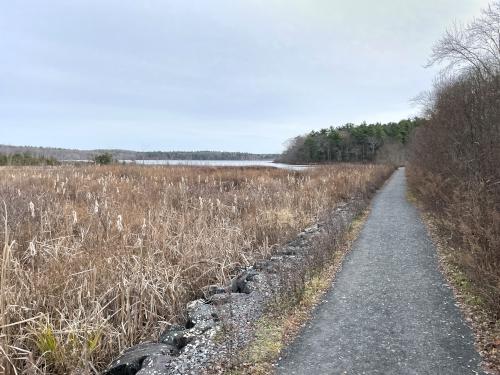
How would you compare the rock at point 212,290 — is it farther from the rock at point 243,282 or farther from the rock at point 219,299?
the rock at point 219,299

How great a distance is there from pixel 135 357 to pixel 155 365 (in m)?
0.26

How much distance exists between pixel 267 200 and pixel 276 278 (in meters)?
6.42

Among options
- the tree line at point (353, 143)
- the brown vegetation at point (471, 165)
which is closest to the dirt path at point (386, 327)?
the brown vegetation at point (471, 165)

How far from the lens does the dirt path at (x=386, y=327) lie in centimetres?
363

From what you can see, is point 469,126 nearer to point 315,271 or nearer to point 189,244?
point 315,271

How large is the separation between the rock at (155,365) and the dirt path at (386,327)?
1.04 meters

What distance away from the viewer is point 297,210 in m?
10.9

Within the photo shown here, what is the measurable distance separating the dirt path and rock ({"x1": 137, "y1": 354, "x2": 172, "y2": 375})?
3.40ft

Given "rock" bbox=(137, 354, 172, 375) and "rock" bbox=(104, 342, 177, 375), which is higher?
"rock" bbox=(137, 354, 172, 375)

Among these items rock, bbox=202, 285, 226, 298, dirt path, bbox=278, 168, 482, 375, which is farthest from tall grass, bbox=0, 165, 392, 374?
dirt path, bbox=278, 168, 482, 375

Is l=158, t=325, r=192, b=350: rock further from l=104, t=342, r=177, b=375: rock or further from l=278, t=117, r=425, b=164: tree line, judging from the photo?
l=278, t=117, r=425, b=164: tree line

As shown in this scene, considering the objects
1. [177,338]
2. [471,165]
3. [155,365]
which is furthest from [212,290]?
[471,165]

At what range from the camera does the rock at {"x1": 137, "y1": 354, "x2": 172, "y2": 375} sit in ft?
10.5

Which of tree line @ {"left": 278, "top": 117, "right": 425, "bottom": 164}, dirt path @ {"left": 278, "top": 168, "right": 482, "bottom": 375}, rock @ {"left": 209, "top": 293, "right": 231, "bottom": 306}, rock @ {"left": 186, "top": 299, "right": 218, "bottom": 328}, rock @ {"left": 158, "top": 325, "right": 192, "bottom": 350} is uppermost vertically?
tree line @ {"left": 278, "top": 117, "right": 425, "bottom": 164}
